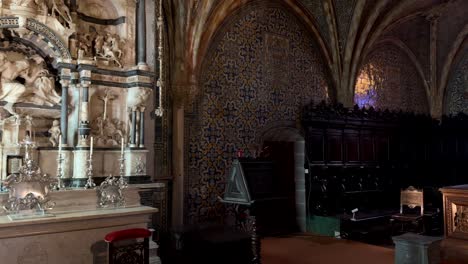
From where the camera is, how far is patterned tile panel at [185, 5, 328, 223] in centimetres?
796

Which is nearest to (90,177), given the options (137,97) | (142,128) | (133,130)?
(133,130)

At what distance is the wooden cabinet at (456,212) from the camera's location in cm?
528

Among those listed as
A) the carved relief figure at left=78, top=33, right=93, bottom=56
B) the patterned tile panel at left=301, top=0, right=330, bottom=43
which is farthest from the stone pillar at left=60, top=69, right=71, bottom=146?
the patterned tile panel at left=301, top=0, right=330, bottom=43

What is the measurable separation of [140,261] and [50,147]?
1930 millimetres

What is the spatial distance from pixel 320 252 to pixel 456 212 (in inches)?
88.5

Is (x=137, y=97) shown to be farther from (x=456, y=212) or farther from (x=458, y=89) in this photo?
(x=458, y=89)

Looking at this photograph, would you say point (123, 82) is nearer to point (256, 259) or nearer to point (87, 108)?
point (87, 108)

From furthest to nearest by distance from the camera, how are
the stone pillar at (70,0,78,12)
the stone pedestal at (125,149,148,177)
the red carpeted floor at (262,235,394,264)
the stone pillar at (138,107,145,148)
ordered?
the red carpeted floor at (262,235,394,264) < the stone pillar at (138,107,145,148) < the stone pedestal at (125,149,148,177) < the stone pillar at (70,0,78,12)

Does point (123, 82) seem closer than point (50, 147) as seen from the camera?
No

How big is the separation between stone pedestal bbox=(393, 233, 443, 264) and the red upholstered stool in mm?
2827

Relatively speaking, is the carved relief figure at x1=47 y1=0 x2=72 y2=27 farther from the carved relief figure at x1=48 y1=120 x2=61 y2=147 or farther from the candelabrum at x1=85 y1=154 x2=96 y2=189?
the candelabrum at x1=85 y1=154 x2=96 y2=189

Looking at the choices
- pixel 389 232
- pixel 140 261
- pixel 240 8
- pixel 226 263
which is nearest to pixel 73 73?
pixel 140 261

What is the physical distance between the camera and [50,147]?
522 cm

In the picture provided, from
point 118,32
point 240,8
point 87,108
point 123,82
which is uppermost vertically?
point 240,8
